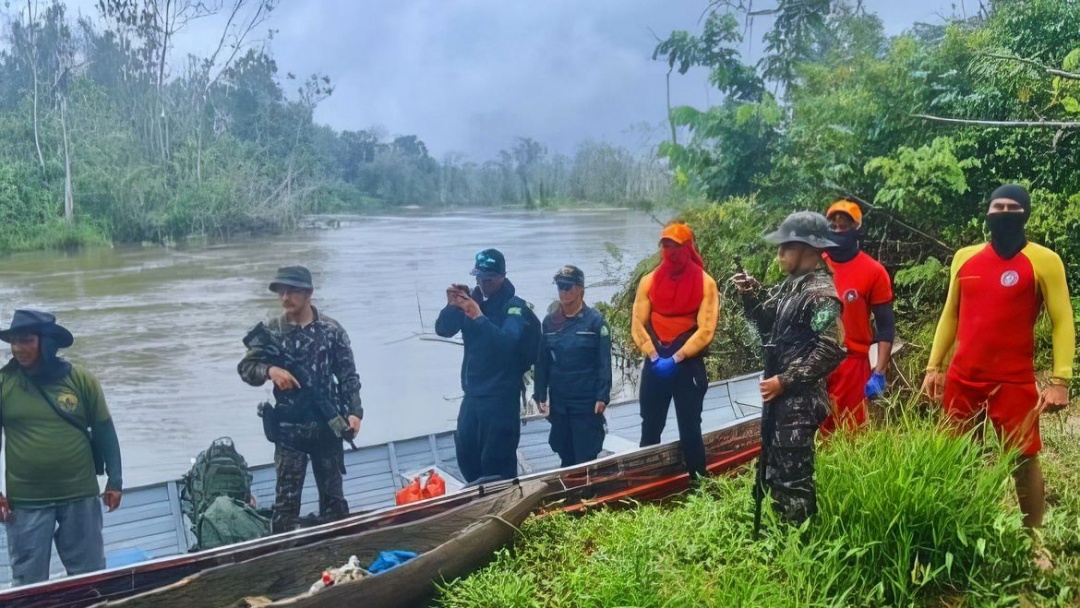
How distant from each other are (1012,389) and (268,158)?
4333 mm

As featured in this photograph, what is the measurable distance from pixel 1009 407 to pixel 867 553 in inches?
29.4

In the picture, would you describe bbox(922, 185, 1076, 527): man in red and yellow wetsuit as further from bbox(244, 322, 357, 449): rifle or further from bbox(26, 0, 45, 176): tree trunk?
bbox(26, 0, 45, 176): tree trunk

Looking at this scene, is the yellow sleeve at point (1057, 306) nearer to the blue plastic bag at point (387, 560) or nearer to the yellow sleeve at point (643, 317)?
the yellow sleeve at point (643, 317)

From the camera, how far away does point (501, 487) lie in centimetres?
396

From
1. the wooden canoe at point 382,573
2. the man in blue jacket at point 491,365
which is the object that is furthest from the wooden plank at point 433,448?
the wooden canoe at point 382,573

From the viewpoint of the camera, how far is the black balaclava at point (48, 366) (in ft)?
11.4

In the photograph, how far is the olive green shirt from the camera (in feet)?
11.5

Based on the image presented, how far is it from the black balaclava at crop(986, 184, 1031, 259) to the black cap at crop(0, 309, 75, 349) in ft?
12.4

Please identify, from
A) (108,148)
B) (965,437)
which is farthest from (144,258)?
(965,437)

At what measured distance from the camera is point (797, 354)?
2.87 meters

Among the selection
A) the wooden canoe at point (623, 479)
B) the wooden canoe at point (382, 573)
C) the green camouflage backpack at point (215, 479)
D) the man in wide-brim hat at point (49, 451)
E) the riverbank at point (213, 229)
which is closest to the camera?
the wooden canoe at point (382, 573)

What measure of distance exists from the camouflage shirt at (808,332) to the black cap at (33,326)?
299 cm

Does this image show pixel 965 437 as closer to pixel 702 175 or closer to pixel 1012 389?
pixel 1012 389

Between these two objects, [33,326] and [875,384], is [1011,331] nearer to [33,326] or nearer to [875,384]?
[875,384]
